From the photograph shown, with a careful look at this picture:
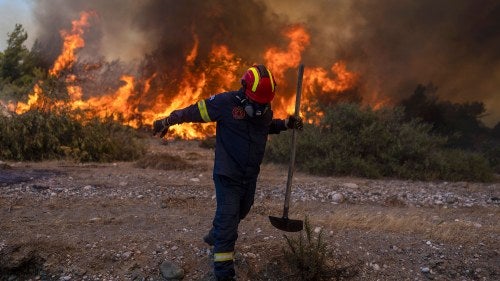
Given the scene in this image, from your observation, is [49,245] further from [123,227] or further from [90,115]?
[90,115]

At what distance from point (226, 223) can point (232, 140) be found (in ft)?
2.44

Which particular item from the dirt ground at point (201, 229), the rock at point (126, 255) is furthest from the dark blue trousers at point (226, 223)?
the rock at point (126, 255)

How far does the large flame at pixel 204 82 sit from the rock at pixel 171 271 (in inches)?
465

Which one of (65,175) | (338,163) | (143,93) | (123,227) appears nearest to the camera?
(123,227)

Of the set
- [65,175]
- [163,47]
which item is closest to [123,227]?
[65,175]

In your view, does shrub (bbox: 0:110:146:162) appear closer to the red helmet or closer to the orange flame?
the orange flame

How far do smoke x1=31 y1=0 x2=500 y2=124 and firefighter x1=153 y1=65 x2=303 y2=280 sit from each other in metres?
13.7

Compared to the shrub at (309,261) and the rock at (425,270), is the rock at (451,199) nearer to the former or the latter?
the rock at (425,270)

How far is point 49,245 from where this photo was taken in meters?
4.84

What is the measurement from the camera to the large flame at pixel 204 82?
1653 centimetres

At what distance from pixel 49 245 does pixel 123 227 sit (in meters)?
0.88

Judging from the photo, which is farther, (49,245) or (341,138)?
(341,138)

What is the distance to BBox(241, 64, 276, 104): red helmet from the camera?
13.4ft

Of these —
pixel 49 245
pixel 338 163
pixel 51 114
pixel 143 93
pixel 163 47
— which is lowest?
pixel 49 245
